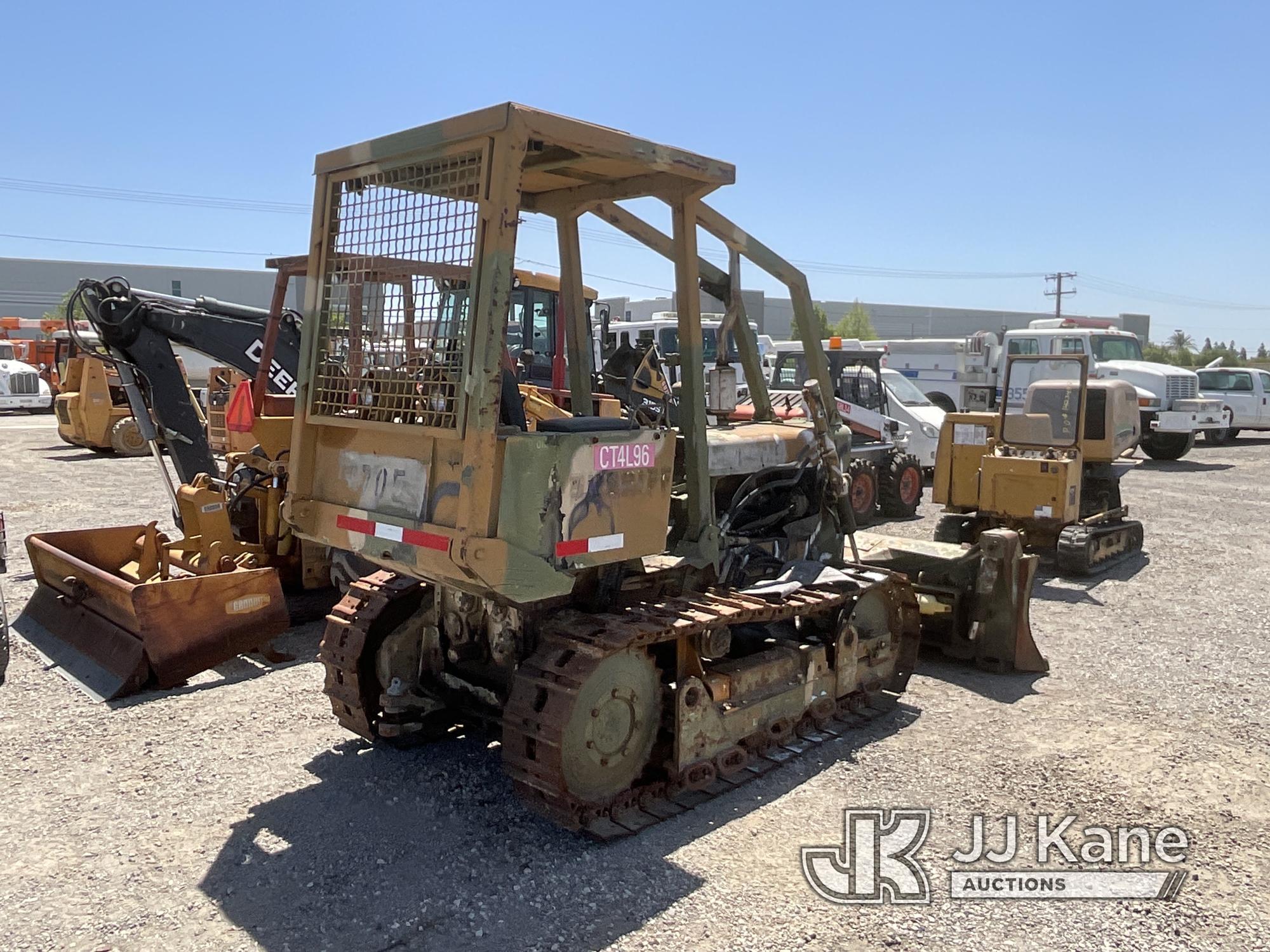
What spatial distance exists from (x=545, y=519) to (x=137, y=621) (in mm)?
3434

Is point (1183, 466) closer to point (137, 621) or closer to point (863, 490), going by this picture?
point (863, 490)

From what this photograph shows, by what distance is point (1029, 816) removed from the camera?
468 cm

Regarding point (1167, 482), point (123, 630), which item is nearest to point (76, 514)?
point (123, 630)

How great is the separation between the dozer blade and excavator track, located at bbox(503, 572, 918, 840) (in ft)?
5.97

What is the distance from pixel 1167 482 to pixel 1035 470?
9467 millimetres

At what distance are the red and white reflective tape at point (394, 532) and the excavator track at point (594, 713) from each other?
2.39ft

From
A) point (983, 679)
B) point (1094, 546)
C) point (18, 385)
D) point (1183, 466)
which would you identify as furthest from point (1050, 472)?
point (18, 385)

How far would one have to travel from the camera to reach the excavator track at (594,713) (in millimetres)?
4176

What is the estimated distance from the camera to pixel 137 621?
6.05 meters

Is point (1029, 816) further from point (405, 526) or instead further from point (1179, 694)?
point (405, 526)

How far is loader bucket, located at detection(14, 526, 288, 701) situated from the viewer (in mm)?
6094

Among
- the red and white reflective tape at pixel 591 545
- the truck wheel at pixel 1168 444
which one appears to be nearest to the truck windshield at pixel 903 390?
the truck wheel at pixel 1168 444

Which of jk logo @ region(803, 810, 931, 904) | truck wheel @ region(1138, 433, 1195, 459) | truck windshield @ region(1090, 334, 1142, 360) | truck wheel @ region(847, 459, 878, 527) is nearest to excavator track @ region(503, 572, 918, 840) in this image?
jk logo @ region(803, 810, 931, 904)

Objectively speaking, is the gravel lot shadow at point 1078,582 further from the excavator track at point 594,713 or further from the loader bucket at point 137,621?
the loader bucket at point 137,621
